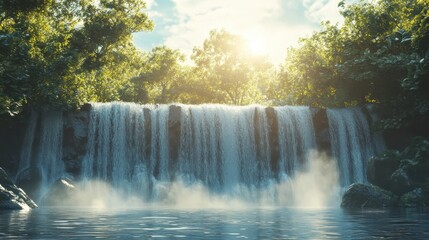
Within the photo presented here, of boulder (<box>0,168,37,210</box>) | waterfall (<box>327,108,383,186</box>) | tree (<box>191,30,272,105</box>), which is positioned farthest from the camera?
tree (<box>191,30,272,105</box>)

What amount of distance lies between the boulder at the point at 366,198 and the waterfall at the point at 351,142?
1198 centimetres

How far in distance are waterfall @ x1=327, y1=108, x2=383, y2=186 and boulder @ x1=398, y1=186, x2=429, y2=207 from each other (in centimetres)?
1149

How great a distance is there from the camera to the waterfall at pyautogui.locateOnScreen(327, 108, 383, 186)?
1363 inches

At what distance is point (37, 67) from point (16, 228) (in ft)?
74.1

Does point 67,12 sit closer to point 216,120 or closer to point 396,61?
point 216,120

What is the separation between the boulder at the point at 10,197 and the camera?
59.4ft

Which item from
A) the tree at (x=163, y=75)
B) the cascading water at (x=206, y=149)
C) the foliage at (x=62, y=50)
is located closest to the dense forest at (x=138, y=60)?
the foliage at (x=62, y=50)

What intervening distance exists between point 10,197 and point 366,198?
50.3ft

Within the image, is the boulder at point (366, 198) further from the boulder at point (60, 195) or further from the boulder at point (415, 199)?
the boulder at point (60, 195)

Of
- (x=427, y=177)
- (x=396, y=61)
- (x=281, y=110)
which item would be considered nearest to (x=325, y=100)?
(x=281, y=110)

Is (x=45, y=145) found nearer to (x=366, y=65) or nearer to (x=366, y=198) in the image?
(x=366, y=198)

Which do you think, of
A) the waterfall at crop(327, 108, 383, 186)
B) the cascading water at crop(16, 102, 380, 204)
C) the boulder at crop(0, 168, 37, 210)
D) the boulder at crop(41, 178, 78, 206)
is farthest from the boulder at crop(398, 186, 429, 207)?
the boulder at crop(41, 178, 78, 206)

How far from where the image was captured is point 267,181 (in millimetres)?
33062

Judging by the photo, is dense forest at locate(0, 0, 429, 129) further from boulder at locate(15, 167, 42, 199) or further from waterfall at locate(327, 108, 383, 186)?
boulder at locate(15, 167, 42, 199)
